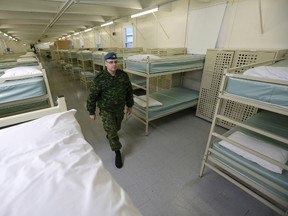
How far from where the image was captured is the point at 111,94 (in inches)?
73.9

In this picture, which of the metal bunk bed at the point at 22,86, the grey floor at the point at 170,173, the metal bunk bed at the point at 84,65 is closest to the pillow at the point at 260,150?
the grey floor at the point at 170,173

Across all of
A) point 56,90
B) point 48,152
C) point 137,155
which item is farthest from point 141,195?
point 56,90

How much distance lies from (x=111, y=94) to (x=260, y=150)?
5.48 ft

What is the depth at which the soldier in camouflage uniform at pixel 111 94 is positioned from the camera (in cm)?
182

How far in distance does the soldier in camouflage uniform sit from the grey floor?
1.09 feet

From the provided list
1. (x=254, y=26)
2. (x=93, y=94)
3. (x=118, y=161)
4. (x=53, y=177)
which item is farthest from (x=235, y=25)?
(x=53, y=177)

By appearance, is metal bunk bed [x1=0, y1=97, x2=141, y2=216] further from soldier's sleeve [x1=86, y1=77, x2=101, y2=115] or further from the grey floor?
the grey floor

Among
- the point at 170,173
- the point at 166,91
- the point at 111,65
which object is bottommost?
the point at 170,173

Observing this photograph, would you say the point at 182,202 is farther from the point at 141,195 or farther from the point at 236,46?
the point at 236,46

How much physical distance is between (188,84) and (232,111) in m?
1.48

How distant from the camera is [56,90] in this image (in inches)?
Result: 209

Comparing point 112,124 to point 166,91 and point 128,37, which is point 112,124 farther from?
point 128,37

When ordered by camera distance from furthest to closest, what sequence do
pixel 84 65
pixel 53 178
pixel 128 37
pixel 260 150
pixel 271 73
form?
1. pixel 128 37
2. pixel 84 65
3. pixel 260 150
4. pixel 271 73
5. pixel 53 178

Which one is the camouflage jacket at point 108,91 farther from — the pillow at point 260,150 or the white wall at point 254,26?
the white wall at point 254,26
